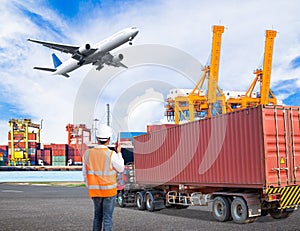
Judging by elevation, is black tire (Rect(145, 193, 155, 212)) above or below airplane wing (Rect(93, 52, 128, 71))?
below

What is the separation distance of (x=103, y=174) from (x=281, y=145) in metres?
7.14

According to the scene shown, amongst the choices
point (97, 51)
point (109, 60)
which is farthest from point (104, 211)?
point (109, 60)

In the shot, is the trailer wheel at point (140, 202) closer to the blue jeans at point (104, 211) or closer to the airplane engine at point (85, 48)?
the blue jeans at point (104, 211)

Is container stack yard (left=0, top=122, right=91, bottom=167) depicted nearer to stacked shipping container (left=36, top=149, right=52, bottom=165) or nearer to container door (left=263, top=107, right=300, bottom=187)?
stacked shipping container (left=36, top=149, right=52, bottom=165)

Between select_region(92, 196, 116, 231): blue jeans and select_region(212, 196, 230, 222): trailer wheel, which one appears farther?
select_region(212, 196, 230, 222): trailer wheel

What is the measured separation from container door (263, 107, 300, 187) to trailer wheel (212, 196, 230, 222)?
1.64 metres

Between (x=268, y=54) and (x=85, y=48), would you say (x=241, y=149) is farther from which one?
(x=268, y=54)

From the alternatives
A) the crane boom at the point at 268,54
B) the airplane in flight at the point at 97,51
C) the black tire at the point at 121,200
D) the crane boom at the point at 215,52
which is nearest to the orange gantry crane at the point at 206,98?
the crane boom at the point at 215,52

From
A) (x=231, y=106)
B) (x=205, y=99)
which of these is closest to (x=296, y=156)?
(x=205, y=99)

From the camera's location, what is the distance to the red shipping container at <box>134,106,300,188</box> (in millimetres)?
11016

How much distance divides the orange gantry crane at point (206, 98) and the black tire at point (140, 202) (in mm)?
34416

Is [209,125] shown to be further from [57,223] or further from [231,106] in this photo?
[231,106]

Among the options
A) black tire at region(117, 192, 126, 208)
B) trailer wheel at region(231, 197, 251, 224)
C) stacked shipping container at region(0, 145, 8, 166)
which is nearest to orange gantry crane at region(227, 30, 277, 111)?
black tire at region(117, 192, 126, 208)

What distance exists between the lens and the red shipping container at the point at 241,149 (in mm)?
11016
